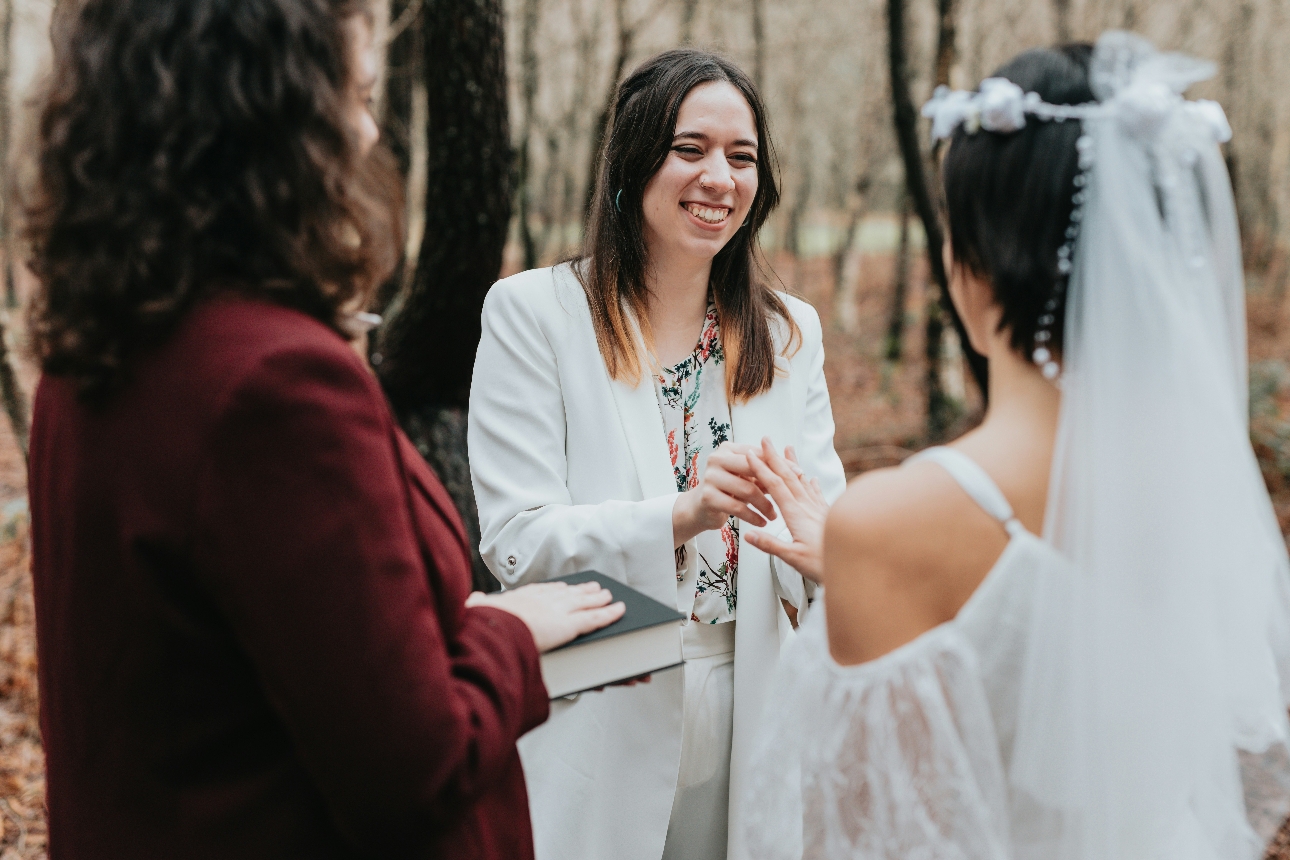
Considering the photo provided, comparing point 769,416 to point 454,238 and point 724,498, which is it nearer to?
point 724,498

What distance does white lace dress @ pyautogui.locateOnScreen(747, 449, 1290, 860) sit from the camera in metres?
1.34

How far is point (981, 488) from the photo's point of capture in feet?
4.33

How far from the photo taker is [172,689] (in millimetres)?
1102

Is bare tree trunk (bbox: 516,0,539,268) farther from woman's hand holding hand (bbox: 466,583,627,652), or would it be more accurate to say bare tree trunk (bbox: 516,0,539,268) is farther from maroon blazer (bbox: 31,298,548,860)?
maroon blazer (bbox: 31,298,548,860)

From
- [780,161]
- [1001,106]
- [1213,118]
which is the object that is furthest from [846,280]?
[1001,106]

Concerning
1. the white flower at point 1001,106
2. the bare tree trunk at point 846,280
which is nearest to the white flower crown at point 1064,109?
the white flower at point 1001,106

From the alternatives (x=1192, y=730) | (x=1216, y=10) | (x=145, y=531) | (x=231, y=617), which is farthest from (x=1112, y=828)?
(x=1216, y=10)

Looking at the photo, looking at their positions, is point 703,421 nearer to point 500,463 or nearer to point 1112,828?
point 500,463

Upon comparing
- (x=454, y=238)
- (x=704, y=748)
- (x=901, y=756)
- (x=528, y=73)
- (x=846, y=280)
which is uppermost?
(x=528, y=73)

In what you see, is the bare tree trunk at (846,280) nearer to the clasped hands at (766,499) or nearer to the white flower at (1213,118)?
the clasped hands at (766,499)

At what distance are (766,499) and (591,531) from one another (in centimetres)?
40

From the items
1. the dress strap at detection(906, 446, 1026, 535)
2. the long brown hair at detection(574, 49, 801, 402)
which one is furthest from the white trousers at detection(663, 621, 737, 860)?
the dress strap at detection(906, 446, 1026, 535)

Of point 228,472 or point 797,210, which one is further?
point 797,210

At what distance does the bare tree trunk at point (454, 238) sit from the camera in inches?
168
